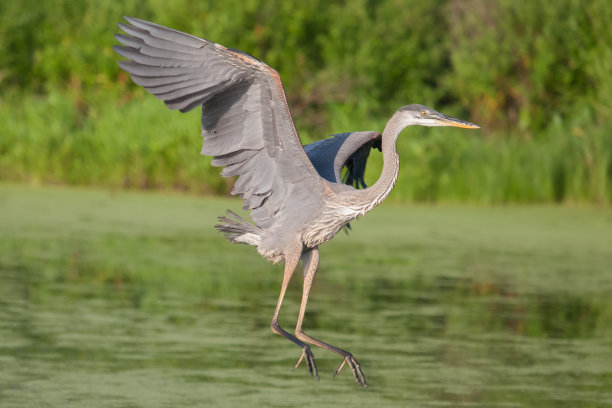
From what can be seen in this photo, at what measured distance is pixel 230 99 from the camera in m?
5.22

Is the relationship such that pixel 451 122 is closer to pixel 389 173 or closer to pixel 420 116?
pixel 420 116

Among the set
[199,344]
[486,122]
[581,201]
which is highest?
[486,122]

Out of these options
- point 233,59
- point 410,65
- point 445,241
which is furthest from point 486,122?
point 233,59

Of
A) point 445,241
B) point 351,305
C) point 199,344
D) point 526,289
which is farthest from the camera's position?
point 445,241

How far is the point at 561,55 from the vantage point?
1698cm

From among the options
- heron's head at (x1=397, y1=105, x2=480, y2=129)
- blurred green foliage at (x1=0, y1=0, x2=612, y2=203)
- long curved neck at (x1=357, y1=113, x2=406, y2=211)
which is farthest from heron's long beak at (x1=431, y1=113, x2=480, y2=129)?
blurred green foliage at (x1=0, y1=0, x2=612, y2=203)

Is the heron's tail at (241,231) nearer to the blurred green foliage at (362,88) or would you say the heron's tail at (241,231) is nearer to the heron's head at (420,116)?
the heron's head at (420,116)

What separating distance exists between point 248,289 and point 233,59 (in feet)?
14.4

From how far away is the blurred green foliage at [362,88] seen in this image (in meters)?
13.7

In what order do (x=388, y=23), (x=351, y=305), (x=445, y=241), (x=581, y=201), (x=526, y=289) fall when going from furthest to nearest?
1. (x=388, y=23)
2. (x=581, y=201)
3. (x=445, y=241)
4. (x=526, y=289)
5. (x=351, y=305)

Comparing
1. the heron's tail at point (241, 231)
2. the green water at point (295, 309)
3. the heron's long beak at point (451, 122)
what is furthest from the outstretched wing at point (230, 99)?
the green water at point (295, 309)

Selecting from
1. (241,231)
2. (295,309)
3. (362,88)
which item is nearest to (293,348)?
(295,309)

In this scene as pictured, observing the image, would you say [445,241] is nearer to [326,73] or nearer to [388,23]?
[326,73]

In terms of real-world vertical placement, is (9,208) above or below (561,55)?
below
